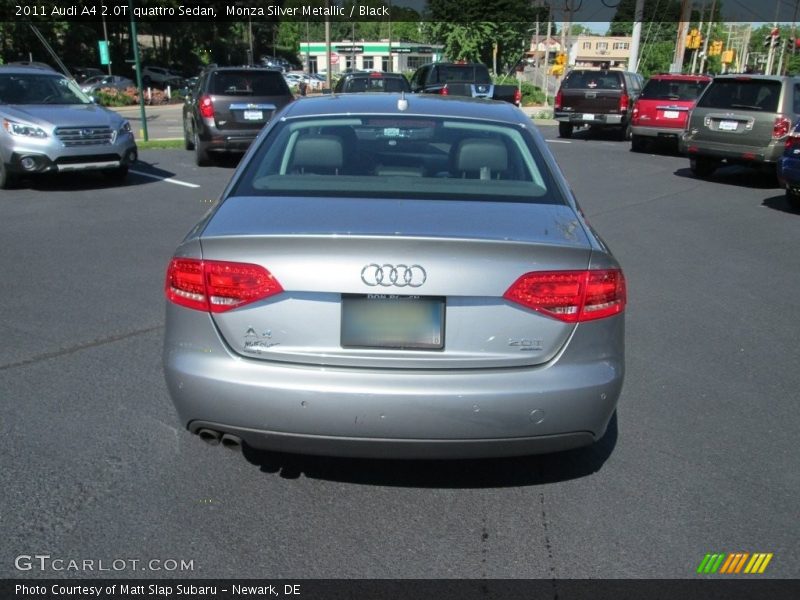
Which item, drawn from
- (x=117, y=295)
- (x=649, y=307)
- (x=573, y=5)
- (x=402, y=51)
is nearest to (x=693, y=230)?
(x=649, y=307)

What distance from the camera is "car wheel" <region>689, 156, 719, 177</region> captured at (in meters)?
14.9

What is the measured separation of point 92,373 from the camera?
15.6 feet

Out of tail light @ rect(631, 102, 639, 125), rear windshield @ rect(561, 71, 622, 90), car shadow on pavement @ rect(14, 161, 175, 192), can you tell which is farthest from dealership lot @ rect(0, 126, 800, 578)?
rear windshield @ rect(561, 71, 622, 90)

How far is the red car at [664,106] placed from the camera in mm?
18078

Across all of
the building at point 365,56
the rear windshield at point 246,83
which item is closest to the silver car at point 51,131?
the rear windshield at point 246,83

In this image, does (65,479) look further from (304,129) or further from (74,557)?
(304,129)

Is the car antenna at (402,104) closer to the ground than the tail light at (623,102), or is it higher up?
higher up

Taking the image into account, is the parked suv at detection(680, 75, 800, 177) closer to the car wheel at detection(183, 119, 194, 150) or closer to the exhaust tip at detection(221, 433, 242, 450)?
the car wheel at detection(183, 119, 194, 150)

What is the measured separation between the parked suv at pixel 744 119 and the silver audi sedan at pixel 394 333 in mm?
11688

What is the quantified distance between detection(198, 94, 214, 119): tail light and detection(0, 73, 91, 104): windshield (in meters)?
2.24

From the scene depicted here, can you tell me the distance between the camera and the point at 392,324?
2.94m

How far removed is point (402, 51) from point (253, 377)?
11021cm

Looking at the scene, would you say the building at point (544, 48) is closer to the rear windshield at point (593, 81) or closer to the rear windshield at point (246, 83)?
the rear windshield at point (593, 81)

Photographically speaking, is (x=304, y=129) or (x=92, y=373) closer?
(x=304, y=129)
